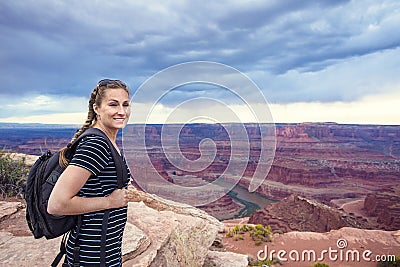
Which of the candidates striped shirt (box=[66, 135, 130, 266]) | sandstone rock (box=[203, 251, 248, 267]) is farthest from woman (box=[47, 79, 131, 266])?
sandstone rock (box=[203, 251, 248, 267])

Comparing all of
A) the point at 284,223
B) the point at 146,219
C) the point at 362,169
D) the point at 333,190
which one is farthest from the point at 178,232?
the point at 362,169

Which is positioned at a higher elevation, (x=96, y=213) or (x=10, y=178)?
(x=96, y=213)

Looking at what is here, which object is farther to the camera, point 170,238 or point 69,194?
point 170,238

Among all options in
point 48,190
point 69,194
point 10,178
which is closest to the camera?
point 69,194

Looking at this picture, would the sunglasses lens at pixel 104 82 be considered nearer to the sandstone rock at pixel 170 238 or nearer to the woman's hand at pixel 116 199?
the woman's hand at pixel 116 199

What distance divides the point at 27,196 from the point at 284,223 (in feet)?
73.6

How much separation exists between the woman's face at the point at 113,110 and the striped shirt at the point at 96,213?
0.18 metres

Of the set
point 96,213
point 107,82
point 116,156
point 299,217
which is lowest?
point 299,217

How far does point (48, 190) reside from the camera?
60.7 inches

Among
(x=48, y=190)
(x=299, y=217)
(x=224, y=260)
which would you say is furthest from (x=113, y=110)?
(x=299, y=217)

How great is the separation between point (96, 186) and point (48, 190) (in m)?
0.24

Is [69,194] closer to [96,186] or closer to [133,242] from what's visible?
[96,186]

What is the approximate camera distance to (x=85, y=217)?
5.23ft

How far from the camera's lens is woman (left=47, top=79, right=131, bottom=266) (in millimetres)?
1415
